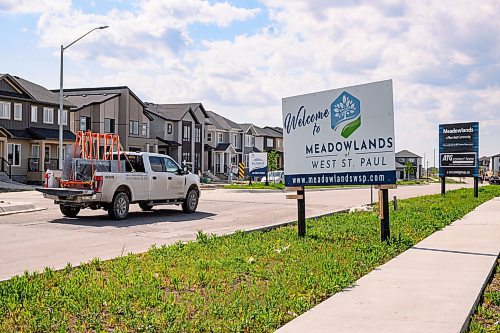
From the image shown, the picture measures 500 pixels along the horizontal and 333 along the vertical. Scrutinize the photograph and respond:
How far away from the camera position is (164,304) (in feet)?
23.3

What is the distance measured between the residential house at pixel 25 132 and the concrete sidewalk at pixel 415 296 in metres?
38.8

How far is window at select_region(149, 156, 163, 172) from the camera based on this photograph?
20.0 meters

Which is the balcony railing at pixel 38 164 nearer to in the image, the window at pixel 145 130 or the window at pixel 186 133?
the window at pixel 145 130

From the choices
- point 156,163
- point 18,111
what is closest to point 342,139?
point 156,163

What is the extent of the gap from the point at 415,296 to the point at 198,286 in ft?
8.90

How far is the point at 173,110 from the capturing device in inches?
2911

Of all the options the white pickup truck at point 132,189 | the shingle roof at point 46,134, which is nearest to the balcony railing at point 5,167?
the shingle roof at point 46,134

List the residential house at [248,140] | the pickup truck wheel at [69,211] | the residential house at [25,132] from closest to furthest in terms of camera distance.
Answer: the pickup truck wheel at [69,211] < the residential house at [25,132] < the residential house at [248,140]

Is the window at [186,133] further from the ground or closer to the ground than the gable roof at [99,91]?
closer to the ground

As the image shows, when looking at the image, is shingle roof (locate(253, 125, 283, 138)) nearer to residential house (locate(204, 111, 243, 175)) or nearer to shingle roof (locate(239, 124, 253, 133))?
shingle roof (locate(239, 124, 253, 133))

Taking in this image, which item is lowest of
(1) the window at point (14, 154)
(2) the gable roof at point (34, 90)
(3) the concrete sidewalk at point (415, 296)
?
(3) the concrete sidewalk at point (415, 296)

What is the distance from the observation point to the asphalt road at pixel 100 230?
11.4 m

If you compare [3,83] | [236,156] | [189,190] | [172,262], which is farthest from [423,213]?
[236,156]

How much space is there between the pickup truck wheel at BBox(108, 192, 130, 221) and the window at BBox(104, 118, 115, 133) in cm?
4307
